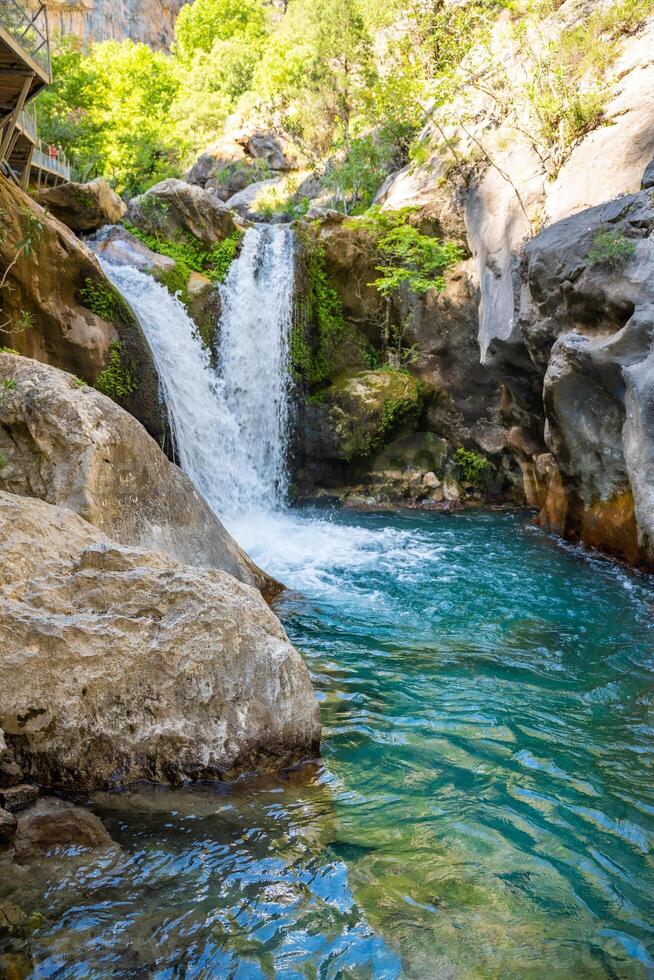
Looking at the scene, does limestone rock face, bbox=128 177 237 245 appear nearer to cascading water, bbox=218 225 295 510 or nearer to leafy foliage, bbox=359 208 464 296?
cascading water, bbox=218 225 295 510

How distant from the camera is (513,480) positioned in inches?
518

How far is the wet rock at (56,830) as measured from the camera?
2844 mm

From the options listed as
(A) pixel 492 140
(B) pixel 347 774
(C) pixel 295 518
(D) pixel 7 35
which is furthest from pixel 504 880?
(A) pixel 492 140

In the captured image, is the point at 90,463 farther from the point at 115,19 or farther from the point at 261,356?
the point at 115,19

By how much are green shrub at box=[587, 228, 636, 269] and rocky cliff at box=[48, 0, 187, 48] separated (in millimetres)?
37691

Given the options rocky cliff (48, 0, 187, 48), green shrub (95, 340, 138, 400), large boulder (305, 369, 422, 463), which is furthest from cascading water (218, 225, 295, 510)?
rocky cliff (48, 0, 187, 48)

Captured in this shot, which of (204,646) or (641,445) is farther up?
(641,445)

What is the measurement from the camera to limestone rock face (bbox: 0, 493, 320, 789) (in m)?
3.30

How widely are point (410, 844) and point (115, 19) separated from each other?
4659cm

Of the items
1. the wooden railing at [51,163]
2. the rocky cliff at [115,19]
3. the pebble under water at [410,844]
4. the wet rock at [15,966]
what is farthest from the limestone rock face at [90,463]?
the rocky cliff at [115,19]

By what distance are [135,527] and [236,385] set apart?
24.5 feet

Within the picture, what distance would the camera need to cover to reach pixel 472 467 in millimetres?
13477

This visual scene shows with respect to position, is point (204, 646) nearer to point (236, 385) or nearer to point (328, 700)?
point (328, 700)

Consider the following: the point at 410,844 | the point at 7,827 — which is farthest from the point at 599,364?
the point at 7,827
